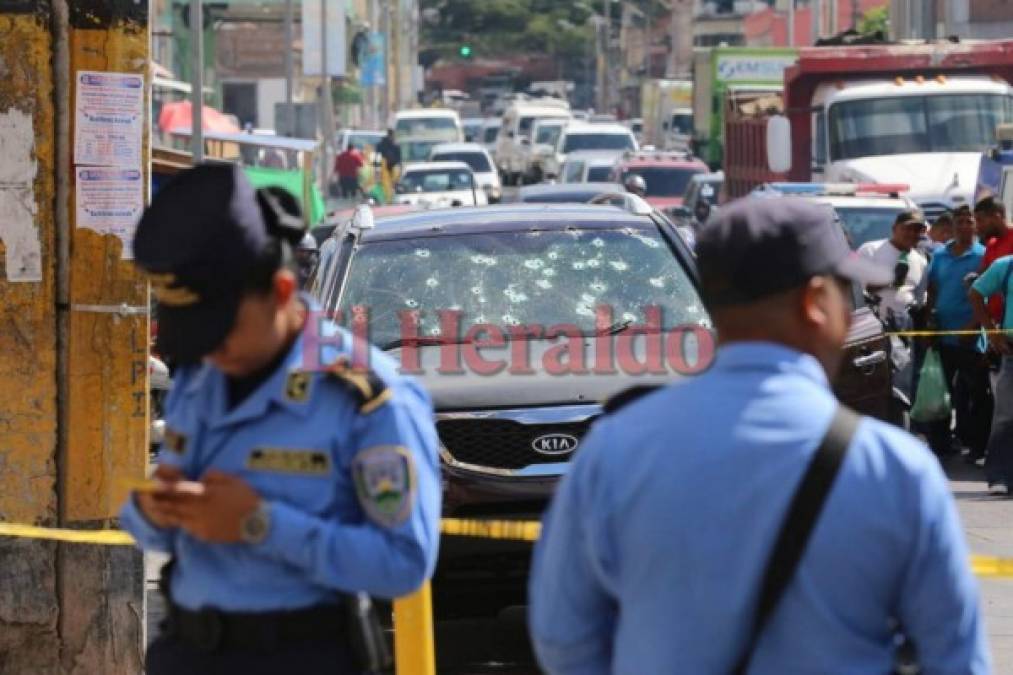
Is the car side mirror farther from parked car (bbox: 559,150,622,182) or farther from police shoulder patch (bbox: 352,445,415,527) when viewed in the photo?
police shoulder patch (bbox: 352,445,415,527)

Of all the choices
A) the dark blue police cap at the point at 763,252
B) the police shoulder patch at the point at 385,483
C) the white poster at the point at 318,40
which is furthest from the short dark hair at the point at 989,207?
the white poster at the point at 318,40

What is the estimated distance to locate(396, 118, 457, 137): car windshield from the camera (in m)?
63.3

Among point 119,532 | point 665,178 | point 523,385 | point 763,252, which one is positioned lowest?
point 119,532

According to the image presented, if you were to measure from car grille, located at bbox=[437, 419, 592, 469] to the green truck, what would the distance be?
2936cm

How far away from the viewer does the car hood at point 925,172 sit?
74.2 feet

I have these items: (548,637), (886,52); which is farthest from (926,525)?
(886,52)

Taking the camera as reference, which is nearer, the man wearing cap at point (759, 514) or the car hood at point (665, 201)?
the man wearing cap at point (759, 514)

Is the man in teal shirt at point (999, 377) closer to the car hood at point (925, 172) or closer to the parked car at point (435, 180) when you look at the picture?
the car hood at point (925, 172)

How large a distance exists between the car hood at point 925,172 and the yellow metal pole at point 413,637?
1673 cm

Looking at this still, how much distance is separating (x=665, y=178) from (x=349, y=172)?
1008 cm

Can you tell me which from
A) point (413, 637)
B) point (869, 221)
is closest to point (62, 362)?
point (413, 637)

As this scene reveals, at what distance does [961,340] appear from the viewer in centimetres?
1452

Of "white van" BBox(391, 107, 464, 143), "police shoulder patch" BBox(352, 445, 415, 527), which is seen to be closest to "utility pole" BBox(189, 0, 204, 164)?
"police shoulder patch" BBox(352, 445, 415, 527)

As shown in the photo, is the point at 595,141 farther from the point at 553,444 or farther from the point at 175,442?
the point at 175,442
